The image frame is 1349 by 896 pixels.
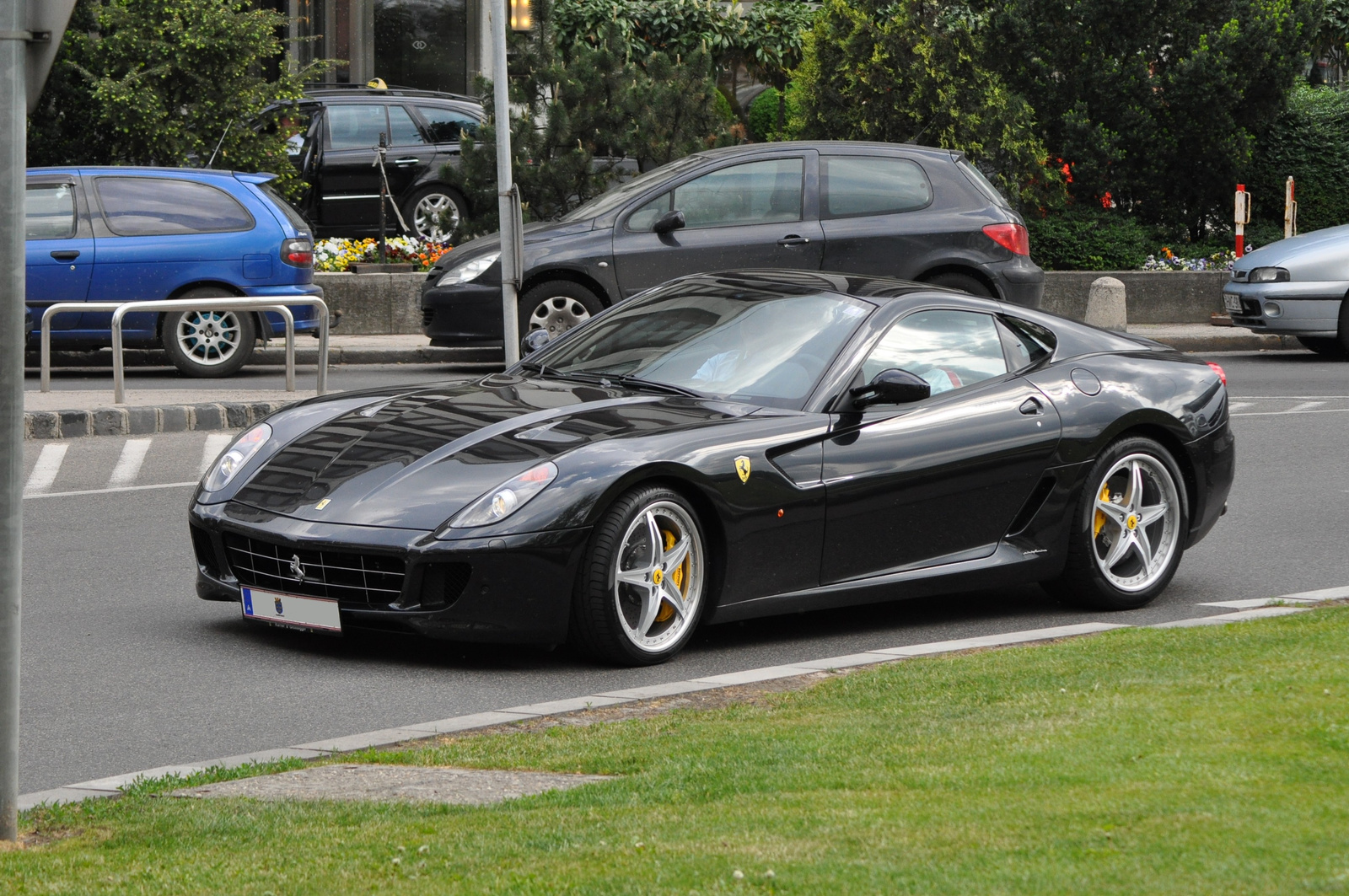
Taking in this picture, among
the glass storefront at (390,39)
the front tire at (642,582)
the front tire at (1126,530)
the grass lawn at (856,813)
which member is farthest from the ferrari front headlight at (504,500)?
the glass storefront at (390,39)

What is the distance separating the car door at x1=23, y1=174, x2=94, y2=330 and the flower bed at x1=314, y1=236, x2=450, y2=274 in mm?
4580

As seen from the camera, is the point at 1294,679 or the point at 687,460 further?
the point at 687,460

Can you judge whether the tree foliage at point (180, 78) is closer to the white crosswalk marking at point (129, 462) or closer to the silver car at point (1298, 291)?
the white crosswalk marking at point (129, 462)

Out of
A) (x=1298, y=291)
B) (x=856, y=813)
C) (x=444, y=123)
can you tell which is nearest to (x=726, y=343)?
(x=856, y=813)

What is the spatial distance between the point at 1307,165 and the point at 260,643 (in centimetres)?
2152

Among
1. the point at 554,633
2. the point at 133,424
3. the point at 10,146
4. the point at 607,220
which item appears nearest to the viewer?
the point at 10,146

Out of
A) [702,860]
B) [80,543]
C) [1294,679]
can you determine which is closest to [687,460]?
[1294,679]

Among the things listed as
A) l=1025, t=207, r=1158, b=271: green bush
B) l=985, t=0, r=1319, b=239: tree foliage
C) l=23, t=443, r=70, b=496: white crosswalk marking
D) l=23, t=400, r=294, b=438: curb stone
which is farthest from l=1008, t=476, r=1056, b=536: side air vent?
l=985, t=0, r=1319, b=239: tree foliage

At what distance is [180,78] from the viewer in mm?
19984

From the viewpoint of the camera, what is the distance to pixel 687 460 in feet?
22.7

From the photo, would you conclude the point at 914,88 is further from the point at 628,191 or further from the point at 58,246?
the point at 58,246

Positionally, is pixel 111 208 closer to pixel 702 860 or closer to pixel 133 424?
pixel 133 424

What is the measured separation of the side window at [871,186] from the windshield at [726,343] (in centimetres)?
762

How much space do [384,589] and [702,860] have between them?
287 centimetres
